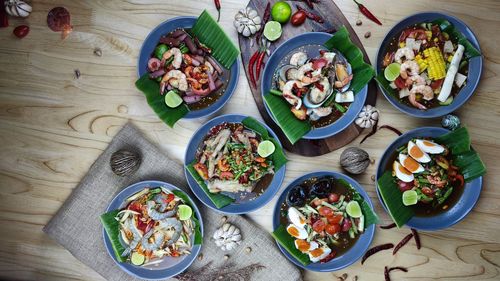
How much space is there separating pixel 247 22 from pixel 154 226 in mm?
1401

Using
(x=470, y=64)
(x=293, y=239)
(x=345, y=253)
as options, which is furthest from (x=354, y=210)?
(x=470, y=64)

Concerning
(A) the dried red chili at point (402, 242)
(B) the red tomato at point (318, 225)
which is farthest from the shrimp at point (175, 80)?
(A) the dried red chili at point (402, 242)

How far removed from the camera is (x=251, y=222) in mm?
3410

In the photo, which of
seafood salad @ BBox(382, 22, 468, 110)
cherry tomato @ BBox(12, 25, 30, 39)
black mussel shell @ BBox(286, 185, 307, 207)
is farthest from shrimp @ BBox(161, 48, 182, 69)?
seafood salad @ BBox(382, 22, 468, 110)

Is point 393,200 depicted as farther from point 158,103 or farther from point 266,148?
point 158,103

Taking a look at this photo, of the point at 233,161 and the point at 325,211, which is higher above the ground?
the point at 233,161

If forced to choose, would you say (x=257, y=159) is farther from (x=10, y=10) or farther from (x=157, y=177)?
(x=10, y=10)

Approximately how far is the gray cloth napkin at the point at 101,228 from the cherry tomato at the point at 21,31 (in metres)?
0.92

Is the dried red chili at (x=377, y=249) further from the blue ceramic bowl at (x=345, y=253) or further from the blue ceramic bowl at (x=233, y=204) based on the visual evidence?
the blue ceramic bowl at (x=233, y=204)

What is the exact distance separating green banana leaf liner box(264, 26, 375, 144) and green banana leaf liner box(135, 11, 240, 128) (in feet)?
1.20

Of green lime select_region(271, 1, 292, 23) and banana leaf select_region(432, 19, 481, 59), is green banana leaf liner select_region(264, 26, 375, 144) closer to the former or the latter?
green lime select_region(271, 1, 292, 23)

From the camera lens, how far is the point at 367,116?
10.9 ft

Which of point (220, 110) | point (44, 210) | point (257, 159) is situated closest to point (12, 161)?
point (44, 210)

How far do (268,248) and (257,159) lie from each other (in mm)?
580
